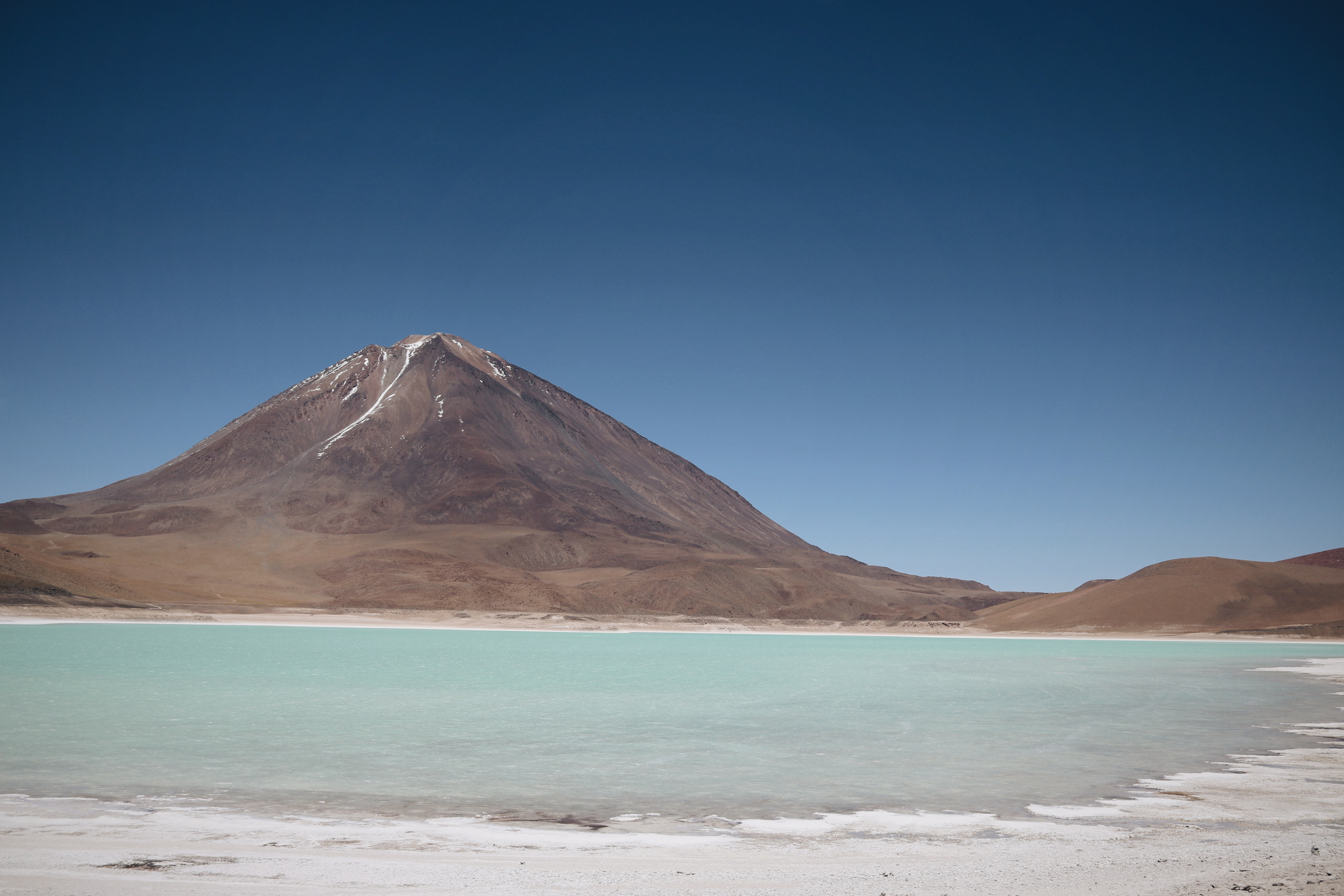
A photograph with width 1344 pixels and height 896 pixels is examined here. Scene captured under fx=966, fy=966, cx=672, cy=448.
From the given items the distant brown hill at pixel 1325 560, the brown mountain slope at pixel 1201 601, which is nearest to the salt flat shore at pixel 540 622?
the brown mountain slope at pixel 1201 601

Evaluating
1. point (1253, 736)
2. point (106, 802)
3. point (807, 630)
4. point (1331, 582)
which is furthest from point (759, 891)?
point (1331, 582)

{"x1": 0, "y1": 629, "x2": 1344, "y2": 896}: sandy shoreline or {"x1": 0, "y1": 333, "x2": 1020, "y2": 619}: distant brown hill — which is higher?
{"x1": 0, "y1": 333, "x2": 1020, "y2": 619}: distant brown hill

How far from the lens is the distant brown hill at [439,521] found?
9150 cm

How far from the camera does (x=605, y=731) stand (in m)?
16.0

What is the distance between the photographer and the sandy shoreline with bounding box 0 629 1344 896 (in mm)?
6941

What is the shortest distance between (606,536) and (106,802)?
388 ft

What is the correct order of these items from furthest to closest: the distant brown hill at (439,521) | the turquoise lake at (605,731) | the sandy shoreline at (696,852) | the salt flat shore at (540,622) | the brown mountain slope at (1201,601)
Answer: the distant brown hill at (439,521), the brown mountain slope at (1201,601), the salt flat shore at (540,622), the turquoise lake at (605,731), the sandy shoreline at (696,852)

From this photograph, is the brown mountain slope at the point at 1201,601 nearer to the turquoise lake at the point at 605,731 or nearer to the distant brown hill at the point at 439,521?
the distant brown hill at the point at 439,521

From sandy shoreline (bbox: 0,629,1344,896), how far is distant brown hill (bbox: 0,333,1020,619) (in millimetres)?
58009

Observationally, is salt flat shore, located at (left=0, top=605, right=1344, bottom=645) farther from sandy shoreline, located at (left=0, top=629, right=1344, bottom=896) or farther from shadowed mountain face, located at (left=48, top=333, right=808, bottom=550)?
sandy shoreline, located at (left=0, top=629, right=1344, bottom=896)

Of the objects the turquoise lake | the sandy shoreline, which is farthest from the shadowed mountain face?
the sandy shoreline

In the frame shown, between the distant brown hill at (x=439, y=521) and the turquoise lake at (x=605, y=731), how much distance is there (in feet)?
140

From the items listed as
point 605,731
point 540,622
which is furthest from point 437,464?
point 605,731

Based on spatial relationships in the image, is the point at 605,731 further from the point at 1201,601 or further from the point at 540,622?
the point at 1201,601
